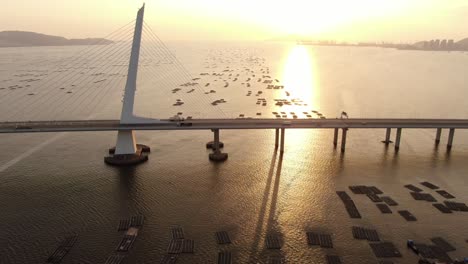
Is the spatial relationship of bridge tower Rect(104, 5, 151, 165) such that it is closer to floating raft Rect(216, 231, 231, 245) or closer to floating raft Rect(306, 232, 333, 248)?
floating raft Rect(216, 231, 231, 245)

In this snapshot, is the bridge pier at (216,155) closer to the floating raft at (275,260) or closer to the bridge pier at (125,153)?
the bridge pier at (125,153)

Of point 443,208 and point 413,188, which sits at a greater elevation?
point 413,188

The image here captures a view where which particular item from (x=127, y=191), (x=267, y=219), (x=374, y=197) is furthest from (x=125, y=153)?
(x=374, y=197)

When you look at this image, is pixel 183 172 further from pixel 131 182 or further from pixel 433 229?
pixel 433 229

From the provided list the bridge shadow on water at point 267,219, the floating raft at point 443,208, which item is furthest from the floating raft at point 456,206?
the bridge shadow on water at point 267,219

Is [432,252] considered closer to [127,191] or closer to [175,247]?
[175,247]
